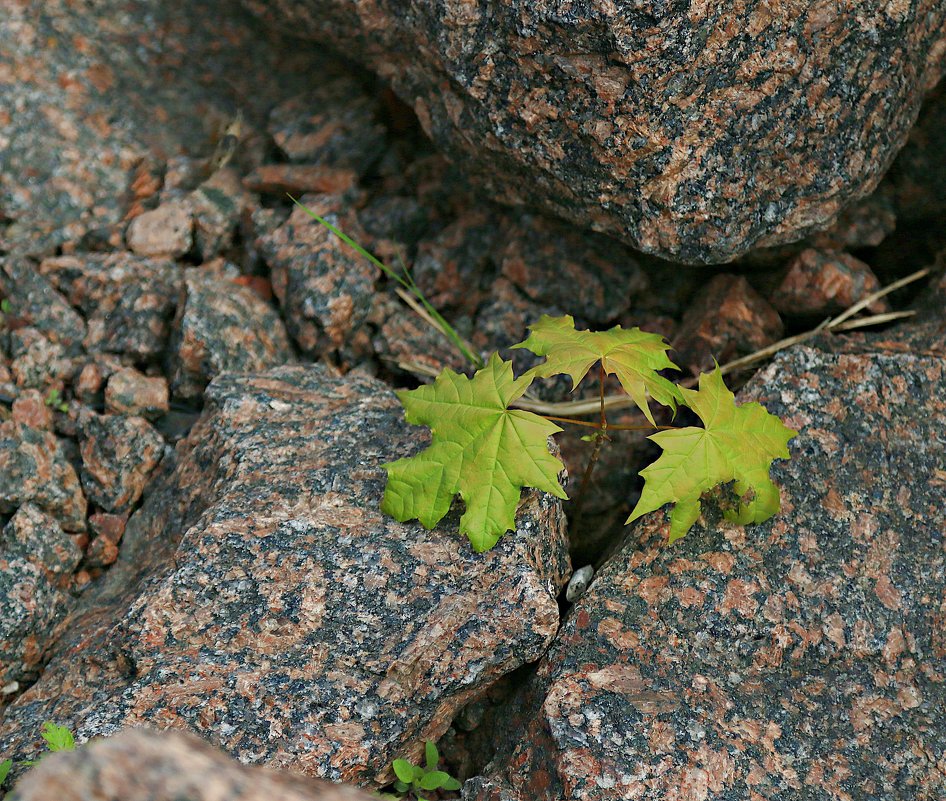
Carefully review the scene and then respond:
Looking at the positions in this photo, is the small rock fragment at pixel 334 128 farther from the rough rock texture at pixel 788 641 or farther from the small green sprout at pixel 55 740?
the small green sprout at pixel 55 740

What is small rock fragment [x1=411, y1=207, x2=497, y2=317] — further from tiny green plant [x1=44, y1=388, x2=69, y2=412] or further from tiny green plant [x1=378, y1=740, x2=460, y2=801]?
tiny green plant [x1=378, y1=740, x2=460, y2=801]

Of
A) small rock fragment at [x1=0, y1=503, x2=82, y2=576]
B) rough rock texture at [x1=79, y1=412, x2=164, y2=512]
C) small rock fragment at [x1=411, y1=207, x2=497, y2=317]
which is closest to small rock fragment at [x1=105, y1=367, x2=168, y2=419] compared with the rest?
rough rock texture at [x1=79, y1=412, x2=164, y2=512]

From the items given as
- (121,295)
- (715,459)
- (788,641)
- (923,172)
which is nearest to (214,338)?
(121,295)

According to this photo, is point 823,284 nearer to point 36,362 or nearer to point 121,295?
point 121,295

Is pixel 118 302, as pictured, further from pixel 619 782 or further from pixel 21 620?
pixel 619 782

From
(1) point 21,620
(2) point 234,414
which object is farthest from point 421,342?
(1) point 21,620

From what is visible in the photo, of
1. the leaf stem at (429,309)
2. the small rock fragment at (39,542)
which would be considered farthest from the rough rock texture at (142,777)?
the leaf stem at (429,309)

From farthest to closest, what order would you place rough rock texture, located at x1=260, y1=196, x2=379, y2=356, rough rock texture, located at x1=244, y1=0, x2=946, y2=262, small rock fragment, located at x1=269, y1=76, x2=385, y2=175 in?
small rock fragment, located at x1=269, y1=76, x2=385, y2=175 < rough rock texture, located at x1=260, y1=196, x2=379, y2=356 < rough rock texture, located at x1=244, y1=0, x2=946, y2=262
